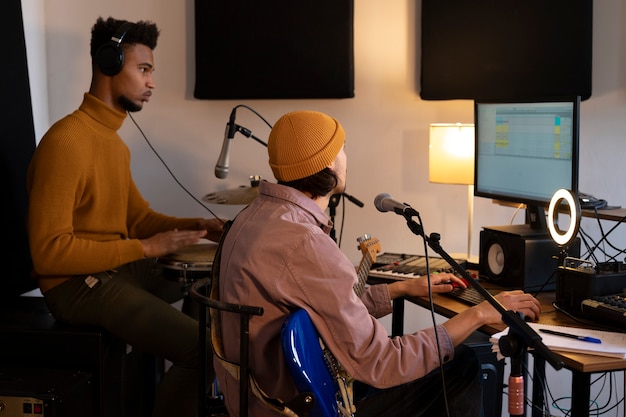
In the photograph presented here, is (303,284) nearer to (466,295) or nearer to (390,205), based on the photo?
(390,205)

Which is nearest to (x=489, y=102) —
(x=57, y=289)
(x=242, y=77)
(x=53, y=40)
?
(x=242, y=77)

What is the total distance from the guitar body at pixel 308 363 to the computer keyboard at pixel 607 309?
731 millimetres

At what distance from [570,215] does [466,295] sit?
402 millimetres

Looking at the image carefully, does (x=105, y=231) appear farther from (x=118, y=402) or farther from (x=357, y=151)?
(x=357, y=151)

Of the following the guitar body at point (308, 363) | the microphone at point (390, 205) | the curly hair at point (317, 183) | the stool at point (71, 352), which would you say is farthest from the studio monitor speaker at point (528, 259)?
the stool at point (71, 352)

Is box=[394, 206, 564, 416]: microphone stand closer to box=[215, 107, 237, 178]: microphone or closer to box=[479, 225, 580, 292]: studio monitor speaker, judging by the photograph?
box=[479, 225, 580, 292]: studio monitor speaker

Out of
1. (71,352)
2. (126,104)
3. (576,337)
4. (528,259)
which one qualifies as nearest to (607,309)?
(576,337)

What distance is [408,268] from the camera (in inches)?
114

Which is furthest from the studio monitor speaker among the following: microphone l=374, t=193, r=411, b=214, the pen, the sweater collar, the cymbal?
the sweater collar

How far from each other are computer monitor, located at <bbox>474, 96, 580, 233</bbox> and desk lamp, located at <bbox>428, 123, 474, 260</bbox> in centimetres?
31

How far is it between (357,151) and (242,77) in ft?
2.10

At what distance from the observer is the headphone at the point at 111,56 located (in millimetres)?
3145

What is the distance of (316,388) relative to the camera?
182 centimetres

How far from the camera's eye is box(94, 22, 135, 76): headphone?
10.3 feet
